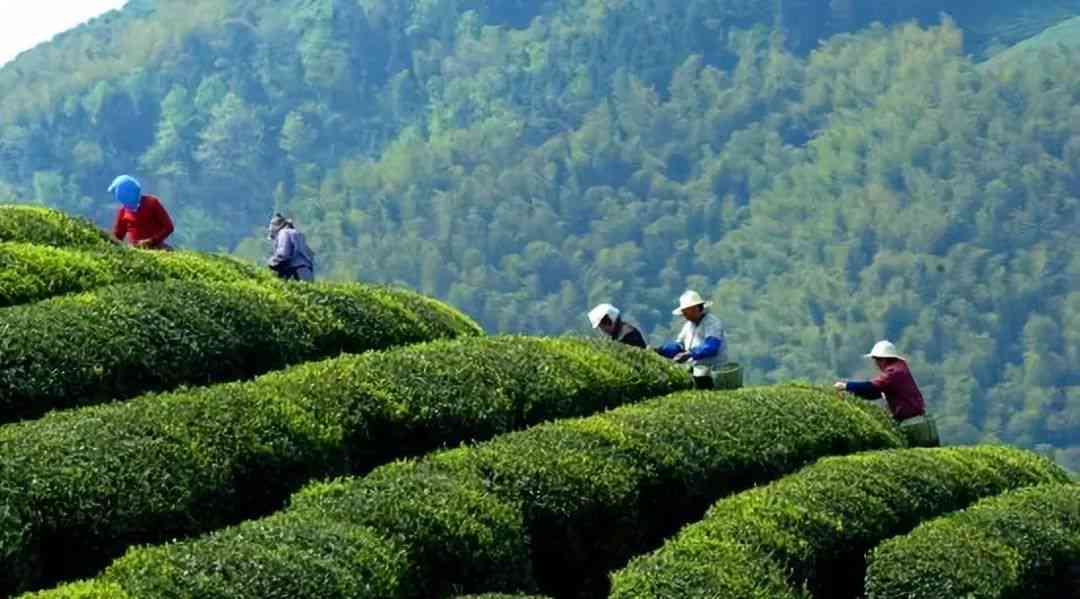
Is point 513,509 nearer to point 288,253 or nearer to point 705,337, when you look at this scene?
point 705,337

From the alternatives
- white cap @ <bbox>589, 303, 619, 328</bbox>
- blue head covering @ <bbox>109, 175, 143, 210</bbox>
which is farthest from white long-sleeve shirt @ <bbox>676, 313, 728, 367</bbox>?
blue head covering @ <bbox>109, 175, 143, 210</bbox>

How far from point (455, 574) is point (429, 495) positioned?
2.36ft

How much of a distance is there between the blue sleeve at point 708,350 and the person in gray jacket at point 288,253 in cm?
545

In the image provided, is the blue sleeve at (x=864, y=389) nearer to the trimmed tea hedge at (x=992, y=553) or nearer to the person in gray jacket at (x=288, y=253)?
the trimmed tea hedge at (x=992, y=553)

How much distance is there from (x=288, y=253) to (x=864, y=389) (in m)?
7.30

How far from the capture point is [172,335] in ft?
60.7

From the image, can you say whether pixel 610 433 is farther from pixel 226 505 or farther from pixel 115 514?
pixel 115 514

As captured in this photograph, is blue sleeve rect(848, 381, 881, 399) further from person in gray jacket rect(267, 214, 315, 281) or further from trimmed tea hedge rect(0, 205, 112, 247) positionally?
trimmed tea hedge rect(0, 205, 112, 247)

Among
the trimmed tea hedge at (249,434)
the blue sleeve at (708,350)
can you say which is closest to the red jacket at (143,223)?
the trimmed tea hedge at (249,434)

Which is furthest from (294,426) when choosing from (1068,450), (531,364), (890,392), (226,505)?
(1068,450)

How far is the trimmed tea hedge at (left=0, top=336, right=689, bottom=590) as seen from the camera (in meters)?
14.4

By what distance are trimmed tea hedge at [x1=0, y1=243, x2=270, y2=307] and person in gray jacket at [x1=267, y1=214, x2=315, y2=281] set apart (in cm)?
386

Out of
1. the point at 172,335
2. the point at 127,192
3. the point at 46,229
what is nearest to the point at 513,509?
the point at 172,335

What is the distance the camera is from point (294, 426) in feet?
55.5
